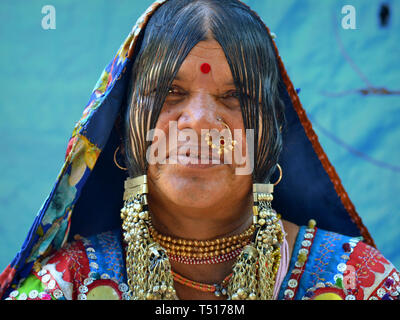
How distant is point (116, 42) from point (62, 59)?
30 centimetres

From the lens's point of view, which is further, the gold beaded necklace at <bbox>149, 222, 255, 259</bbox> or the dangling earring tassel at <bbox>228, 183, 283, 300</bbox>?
the gold beaded necklace at <bbox>149, 222, 255, 259</bbox>

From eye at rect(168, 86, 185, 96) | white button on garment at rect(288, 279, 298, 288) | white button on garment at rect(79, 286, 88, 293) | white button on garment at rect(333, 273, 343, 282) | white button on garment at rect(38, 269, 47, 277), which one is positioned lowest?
white button on garment at rect(288, 279, 298, 288)

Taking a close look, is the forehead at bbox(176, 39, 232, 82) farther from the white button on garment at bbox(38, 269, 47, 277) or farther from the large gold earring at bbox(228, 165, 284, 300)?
the white button on garment at bbox(38, 269, 47, 277)

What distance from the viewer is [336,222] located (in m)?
2.48

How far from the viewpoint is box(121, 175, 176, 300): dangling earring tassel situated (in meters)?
1.94

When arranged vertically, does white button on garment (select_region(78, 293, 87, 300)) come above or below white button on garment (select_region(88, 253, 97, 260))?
below

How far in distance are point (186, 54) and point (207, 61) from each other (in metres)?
0.07
